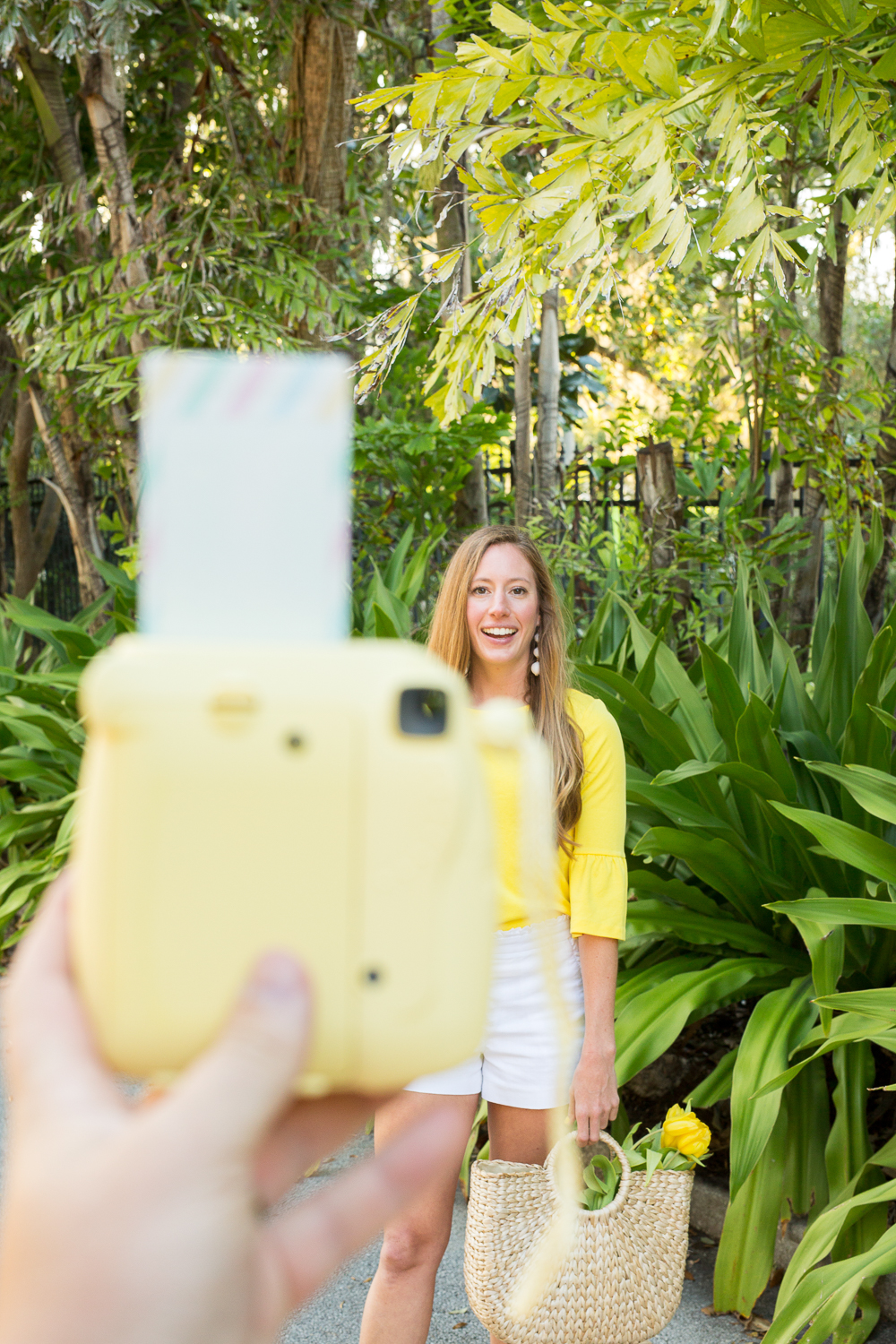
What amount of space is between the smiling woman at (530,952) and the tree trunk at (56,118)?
480cm

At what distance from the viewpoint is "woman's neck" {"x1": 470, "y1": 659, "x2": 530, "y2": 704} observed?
2.18 m

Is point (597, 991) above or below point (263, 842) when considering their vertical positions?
below

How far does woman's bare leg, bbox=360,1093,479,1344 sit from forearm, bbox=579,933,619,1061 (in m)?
0.25

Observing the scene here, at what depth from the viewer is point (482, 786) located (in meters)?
0.61

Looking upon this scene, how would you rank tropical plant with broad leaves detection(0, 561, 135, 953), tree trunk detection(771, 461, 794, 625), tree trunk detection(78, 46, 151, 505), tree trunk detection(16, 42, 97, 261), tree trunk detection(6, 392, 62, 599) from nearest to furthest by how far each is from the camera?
tropical plant with broad leaves detection(0, 561, 135, 953) < tree trunk detection(78, 46, 151, 505) < tree trunk detection(771, 461, 794, 625) < tree trunk detection(16, 42, 97, 261) < tree trunk detection(6, 392, 62, 599)

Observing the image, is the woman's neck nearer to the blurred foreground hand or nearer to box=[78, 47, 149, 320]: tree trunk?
the blurred foreground hand

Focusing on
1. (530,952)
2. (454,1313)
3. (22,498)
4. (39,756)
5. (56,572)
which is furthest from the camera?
(56,572)

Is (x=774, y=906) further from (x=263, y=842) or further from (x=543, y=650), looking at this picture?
(x=263, y=842)

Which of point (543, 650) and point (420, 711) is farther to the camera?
point (543, 650)

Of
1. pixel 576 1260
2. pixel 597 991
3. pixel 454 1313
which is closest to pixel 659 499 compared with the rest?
pixel 597 991

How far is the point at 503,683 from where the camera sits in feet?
7.20

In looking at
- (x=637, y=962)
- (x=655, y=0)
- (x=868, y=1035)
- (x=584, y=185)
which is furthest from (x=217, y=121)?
(x=868, y=1035)

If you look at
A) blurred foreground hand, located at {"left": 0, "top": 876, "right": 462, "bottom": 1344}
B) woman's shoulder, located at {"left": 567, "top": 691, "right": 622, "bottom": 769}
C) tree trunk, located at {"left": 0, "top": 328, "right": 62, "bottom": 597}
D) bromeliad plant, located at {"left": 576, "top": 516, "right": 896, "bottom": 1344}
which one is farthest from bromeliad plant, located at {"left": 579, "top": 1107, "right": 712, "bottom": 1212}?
tree trunk, located at {"left": 0, "top": 328, "right": 62, "bottom": 597}

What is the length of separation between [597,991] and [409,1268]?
2.04ft
